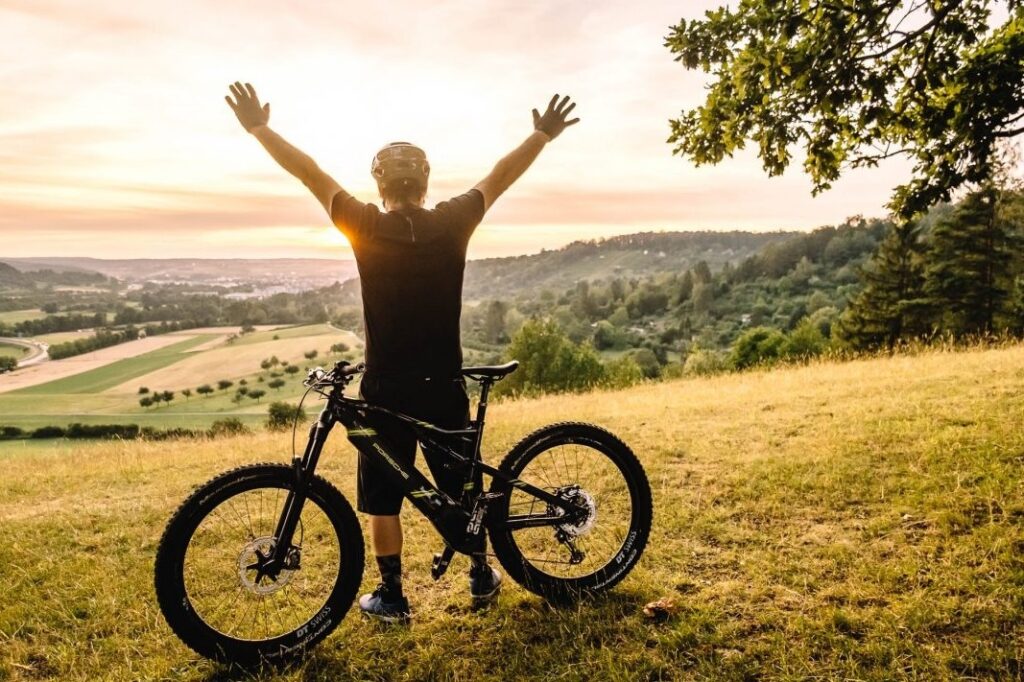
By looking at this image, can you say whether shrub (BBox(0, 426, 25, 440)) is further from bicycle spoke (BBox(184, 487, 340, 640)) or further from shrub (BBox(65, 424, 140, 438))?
bicycle spoke (BBox(184, 487, 340, 640))

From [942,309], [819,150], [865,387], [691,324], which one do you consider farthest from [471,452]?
[691,324]

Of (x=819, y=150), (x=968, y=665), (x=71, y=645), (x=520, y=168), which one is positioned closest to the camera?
(x=968, y=665)

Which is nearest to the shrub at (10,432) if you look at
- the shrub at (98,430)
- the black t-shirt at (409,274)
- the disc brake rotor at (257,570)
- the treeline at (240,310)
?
the shrub at (98,430)

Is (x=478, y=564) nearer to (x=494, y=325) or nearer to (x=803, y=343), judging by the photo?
(x=803, y=343)

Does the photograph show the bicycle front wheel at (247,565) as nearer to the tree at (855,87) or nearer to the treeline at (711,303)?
the tree at (855,87)

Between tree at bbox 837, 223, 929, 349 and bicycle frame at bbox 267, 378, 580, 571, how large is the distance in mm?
44573

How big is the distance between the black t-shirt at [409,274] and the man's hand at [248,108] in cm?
80

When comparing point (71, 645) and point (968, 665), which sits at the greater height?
point (968, 665)

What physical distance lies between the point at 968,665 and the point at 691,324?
150 meters

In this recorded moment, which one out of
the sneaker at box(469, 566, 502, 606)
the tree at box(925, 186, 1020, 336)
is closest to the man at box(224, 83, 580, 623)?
the sneaker at box(469, 566, 502, 606)

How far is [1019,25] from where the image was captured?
21.6 feet

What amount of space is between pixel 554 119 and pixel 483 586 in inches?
136

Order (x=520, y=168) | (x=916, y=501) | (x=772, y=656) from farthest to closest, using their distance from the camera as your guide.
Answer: (x=916, y=501), (x=520, y=168), (x=772, y=656)

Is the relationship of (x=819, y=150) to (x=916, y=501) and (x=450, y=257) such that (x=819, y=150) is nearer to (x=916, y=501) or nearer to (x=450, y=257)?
(x=916, y=501)
